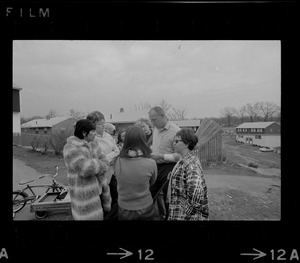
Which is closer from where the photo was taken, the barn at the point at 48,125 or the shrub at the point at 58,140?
the barn at the point at 48,125

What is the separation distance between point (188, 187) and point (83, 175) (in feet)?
2.56

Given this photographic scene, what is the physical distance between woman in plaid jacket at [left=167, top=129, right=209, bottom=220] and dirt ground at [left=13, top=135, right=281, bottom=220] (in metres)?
0.31

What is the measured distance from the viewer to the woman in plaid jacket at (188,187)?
3.31 ft

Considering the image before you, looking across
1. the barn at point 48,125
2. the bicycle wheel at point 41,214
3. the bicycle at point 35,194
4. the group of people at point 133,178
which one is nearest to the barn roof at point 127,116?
the group of people at point 133,178

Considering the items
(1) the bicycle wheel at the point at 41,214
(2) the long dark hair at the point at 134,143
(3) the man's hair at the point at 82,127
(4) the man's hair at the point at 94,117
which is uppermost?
(4) the man's hair at the point at 94,117

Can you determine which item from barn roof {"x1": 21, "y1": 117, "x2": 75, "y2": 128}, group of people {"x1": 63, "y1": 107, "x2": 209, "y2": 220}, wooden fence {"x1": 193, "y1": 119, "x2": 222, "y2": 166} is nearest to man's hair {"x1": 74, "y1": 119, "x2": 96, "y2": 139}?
group of people {"x1": 63, "y1": 107, "x2": 209, "y2": 220}

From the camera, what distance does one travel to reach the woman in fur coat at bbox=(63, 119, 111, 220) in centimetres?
113

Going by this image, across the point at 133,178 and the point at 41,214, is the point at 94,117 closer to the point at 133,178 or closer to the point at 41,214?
the point at 133,178

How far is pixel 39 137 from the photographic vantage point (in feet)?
4.63

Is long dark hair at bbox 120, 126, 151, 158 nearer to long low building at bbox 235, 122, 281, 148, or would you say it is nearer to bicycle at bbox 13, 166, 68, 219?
long low building at bbox 235, 122, 281, 148

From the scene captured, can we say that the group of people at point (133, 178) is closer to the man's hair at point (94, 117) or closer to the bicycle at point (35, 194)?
the man's hair at point (94, 117)
